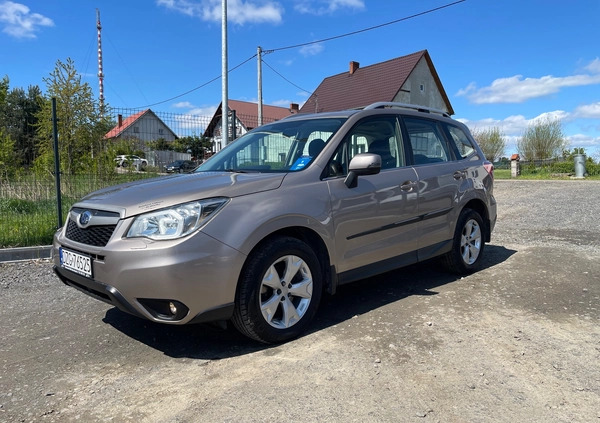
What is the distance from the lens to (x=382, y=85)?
113 ft

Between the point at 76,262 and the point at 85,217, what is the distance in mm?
322

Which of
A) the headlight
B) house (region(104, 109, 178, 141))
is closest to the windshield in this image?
the headlight

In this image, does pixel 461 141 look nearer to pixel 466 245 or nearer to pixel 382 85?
pixel 466 245

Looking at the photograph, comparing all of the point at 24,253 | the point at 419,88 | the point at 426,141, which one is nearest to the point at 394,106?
the point at 426,141

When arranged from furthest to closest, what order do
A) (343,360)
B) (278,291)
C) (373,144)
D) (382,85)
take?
(382,85) → (373,144) → (278,291) → (343,360)

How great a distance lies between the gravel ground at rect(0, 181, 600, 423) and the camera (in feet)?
8.09

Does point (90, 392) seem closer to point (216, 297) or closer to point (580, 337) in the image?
point (216, 297)

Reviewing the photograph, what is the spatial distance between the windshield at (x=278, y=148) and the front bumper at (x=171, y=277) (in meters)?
1.06

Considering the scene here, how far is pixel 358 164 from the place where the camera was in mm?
3605

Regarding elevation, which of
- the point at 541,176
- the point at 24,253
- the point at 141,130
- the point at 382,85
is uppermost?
the point at 382,85

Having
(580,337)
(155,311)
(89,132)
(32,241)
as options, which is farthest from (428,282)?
(89,132)

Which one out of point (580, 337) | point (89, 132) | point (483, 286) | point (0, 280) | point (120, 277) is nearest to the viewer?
point (120, 277)

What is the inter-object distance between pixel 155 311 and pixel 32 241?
471cm

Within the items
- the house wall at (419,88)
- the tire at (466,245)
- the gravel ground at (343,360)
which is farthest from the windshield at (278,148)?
the house wall at (419,88)
